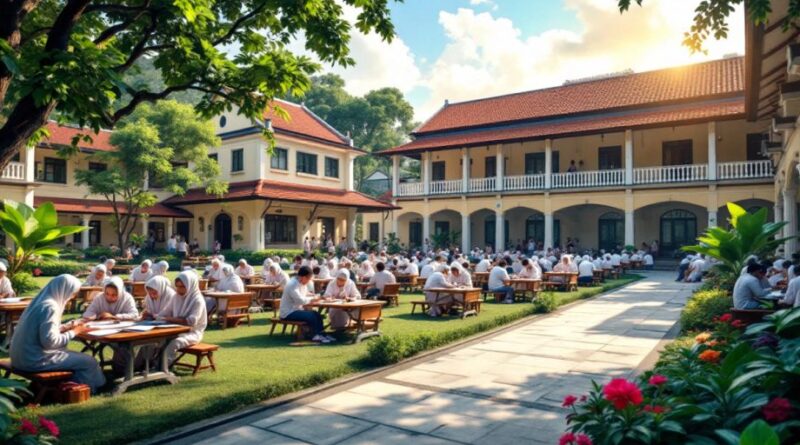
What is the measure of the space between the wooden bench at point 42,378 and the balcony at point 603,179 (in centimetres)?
2552

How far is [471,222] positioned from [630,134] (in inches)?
464

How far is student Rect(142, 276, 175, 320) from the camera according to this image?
725 cm

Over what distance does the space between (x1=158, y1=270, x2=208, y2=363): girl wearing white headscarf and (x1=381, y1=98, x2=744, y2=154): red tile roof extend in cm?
2321

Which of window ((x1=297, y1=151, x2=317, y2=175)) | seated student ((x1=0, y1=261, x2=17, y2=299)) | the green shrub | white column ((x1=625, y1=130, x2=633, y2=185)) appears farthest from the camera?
window ((x1=297, y1=151, x2=317, y2=175))

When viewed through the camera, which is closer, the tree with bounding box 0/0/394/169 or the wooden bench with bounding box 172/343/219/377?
the tree with bounding box 0/0/394/169

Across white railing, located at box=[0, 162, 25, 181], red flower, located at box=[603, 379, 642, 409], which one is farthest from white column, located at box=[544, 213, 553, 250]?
red flower, located at box=[603, 379, 642, 409]

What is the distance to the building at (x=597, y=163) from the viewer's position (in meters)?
24.9

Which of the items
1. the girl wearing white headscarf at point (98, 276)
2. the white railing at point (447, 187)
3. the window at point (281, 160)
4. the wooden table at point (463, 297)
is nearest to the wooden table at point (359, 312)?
the wooden table at point (463, 297)

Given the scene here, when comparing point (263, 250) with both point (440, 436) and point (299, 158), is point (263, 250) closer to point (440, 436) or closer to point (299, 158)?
point (299, 158)

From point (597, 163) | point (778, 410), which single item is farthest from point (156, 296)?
point (597, 163)

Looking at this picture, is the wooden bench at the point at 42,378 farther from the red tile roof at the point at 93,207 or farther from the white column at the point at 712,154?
the white column at the point at 712,154

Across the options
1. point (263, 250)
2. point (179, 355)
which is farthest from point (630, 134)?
point (179, 355)

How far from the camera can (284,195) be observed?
27703 millimetres

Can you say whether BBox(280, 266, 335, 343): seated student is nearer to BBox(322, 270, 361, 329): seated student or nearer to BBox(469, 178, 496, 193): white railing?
BBox(322, 270, 361, 329): seated student
